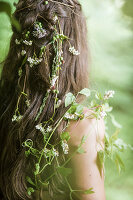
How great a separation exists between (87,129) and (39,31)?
0.41m

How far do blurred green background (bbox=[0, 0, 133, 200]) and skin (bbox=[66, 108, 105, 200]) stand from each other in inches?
8.5

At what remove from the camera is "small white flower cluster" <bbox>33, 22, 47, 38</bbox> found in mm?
813

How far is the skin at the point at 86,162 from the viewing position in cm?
79

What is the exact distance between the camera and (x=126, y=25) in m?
1.15

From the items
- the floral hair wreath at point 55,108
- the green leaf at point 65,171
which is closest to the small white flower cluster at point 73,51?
the floral hair wreath at point 55,108

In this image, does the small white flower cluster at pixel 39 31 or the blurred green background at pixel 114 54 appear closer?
the small white flower cluster at pixel 39 31

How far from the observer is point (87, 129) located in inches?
31.5

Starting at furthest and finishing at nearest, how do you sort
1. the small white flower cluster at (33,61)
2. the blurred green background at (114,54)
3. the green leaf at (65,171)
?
1. the blurred green background at (114,54)
2. the small white flower cluster at (33,61)
3. the green leaf at (65,171)

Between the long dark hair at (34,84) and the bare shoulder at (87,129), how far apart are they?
52mm

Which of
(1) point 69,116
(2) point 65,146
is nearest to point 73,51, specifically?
(1) point 69,116

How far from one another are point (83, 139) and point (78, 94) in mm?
204

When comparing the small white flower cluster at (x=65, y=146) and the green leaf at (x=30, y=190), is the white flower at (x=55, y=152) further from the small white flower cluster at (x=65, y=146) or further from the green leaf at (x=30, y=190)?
the green leaf at (x=30, y=190)

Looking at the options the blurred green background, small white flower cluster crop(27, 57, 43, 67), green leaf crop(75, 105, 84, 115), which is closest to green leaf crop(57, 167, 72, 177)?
green leaf crop(75, 105, 84, 115)

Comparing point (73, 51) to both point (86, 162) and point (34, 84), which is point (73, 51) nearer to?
point (34, 84)
